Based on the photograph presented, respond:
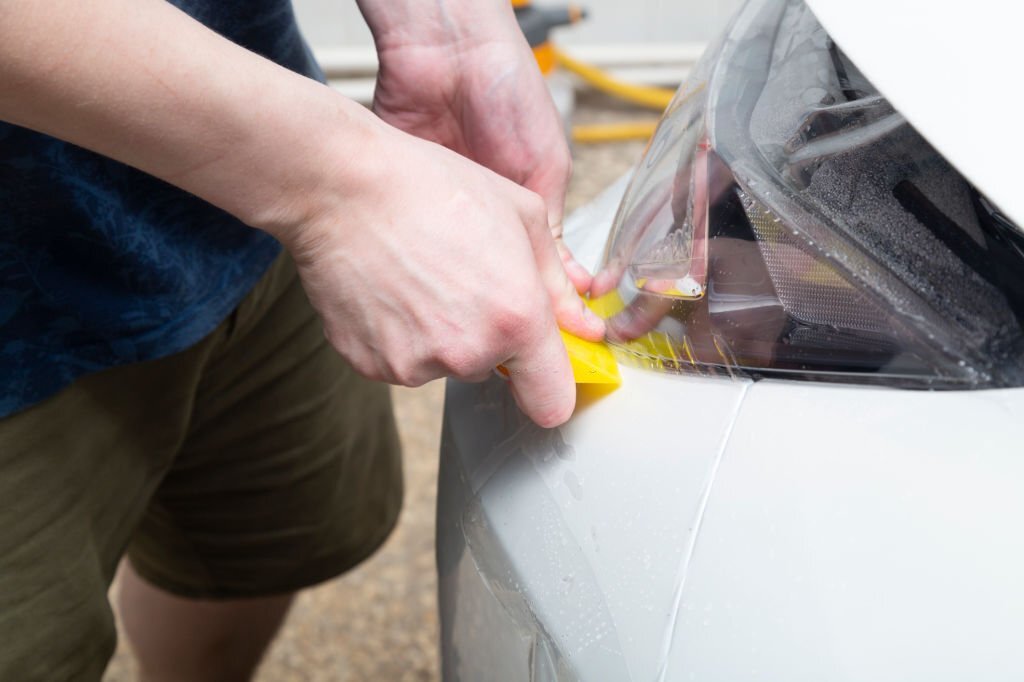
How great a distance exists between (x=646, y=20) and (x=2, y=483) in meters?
3.85

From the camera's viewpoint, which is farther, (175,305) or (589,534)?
(175,305)

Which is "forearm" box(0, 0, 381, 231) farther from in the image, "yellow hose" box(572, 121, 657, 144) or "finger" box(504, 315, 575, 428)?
"yellow hose" box(572, 121, 657, 144)

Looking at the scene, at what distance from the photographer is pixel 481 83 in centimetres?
111

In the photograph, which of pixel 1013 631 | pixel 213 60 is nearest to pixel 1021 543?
pixel 1013 631

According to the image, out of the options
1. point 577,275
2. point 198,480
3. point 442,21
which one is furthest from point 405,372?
point 198,480

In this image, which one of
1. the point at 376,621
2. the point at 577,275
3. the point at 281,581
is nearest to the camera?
the point at 577,275

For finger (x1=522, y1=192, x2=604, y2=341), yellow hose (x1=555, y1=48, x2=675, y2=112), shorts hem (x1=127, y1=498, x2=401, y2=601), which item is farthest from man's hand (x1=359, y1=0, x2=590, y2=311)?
yellow hose (x1=555, y1=48, x2=675, y2=112)

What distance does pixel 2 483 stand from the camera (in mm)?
993

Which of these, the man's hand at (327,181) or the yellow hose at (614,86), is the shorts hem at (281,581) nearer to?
the man's hand at (327,181)

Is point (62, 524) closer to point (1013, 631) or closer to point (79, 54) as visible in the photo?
point (79, 54)

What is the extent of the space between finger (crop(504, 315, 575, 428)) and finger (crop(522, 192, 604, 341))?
0.07 meters

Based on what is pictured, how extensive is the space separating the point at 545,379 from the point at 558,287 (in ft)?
0.34

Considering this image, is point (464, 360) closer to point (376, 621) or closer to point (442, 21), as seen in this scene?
point (442, 21)

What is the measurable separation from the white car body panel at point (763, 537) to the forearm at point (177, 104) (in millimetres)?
322
